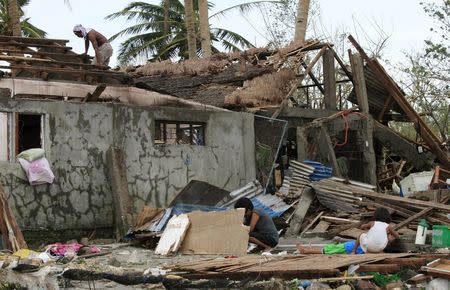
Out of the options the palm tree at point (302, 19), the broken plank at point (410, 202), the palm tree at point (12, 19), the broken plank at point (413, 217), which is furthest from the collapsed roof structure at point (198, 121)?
the palm tree at point (12, 19)

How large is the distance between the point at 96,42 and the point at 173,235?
587cm

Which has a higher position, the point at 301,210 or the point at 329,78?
the point at 329,78

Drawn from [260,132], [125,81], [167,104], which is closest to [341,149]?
[260,132]

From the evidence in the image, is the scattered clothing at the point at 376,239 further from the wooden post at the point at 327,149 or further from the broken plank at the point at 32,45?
the broken plank at the point at 32,45

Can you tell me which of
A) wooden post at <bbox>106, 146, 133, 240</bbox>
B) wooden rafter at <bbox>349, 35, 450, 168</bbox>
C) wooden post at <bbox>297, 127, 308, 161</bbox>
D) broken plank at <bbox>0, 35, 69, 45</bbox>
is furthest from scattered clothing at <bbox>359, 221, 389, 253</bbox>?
wooden rafter at <bbox>349, 35, 450, 168</bbox>

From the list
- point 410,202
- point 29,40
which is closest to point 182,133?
point 29,40

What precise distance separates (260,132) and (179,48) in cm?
1698

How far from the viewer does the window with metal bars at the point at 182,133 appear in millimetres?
14164

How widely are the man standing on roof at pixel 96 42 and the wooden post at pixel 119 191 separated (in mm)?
3040

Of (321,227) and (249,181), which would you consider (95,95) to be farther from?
(321,227)

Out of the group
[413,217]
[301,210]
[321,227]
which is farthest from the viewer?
[301,210]

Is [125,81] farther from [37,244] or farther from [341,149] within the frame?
[341,149]

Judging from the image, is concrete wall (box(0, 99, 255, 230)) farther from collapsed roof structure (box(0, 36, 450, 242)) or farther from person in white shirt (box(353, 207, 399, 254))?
person in white shirt (box(353, 207, 399, 254))

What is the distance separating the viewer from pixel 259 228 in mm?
10867
